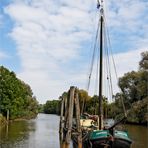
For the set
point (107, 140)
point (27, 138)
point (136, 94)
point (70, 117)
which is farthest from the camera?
point (136, 94)

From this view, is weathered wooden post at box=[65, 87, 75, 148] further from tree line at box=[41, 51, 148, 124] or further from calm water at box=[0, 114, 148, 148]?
tree line at box=[41, 51, 148, 124]

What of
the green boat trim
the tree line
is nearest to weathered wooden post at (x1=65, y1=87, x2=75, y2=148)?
the green boat trim

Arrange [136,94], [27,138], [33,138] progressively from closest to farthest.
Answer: [27,138]
[33,138]
[136,94]

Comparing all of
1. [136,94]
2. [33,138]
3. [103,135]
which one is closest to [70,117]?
[103,135]

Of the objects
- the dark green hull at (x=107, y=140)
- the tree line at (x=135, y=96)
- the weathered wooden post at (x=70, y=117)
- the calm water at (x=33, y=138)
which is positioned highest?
the tree line at (x=135, y=96)

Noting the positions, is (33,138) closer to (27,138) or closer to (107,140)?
(27,138)

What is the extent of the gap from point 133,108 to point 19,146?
135ft

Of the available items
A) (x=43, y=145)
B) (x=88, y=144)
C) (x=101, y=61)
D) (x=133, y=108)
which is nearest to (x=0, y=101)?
(x=133, y=108)

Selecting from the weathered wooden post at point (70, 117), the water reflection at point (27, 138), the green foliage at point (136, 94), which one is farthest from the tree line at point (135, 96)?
the weathered wooden post at point (70, 117)

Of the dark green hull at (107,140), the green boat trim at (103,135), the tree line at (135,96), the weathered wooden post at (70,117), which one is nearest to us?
the weathered wooden post at (70,117)

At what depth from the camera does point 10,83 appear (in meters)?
73.2

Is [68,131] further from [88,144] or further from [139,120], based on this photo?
[139,120]

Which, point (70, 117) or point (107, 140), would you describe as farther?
point (107, 140)

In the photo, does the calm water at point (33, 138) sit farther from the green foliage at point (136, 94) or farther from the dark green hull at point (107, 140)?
the green foliage at point (136, 94)
